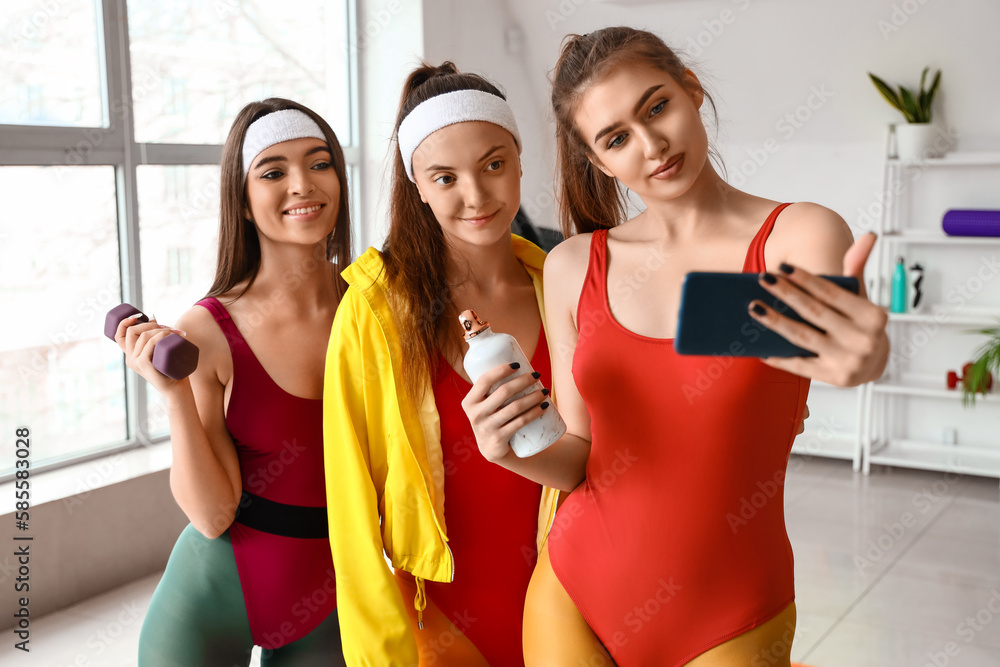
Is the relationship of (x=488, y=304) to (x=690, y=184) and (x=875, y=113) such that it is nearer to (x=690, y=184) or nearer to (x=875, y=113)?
(x=690, y=184)

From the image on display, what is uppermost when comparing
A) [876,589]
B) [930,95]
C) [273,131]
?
[930,95]

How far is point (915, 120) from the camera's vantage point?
499 cm

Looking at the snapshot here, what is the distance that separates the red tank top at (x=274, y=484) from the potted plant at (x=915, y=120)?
443cm

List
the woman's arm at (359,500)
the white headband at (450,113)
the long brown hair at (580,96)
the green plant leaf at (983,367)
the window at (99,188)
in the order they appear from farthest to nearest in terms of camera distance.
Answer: the green plant leaf at (983,367)
the window at (99,188)
the white headband at (450,113)
the woman's arm at (359,500)
the long brown hair at (580,96)

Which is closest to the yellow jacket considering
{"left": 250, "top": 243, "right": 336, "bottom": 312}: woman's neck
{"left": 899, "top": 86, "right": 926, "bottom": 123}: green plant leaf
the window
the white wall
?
{"left": 250, "top": 243, "right": 336, "bottom": 312}: woman's neck

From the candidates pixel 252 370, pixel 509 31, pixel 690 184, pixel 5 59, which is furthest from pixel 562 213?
pixel 509 31

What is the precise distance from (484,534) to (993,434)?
4.76 meters

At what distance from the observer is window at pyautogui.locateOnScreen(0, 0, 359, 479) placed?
3531mm

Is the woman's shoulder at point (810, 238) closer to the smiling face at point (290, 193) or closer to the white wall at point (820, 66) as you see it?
the smiling face at point (290, 193)

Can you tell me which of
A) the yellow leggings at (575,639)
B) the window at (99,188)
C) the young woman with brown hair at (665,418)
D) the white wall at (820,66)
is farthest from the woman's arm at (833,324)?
the white wall at (820,66)

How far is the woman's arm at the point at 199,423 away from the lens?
1.49m

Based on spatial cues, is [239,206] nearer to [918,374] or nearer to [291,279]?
[291,279]

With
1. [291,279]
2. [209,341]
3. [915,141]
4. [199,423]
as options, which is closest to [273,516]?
[199,423]

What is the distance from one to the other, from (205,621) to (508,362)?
87 centimetres
